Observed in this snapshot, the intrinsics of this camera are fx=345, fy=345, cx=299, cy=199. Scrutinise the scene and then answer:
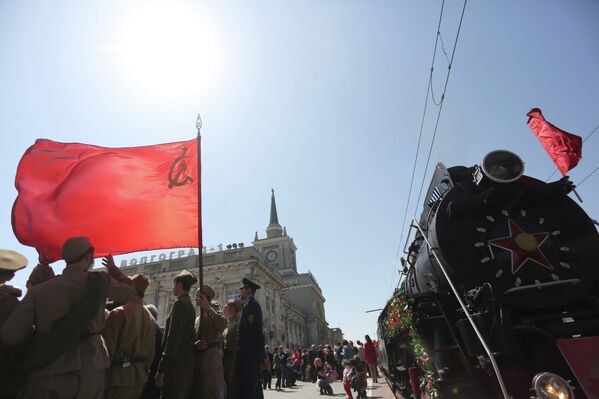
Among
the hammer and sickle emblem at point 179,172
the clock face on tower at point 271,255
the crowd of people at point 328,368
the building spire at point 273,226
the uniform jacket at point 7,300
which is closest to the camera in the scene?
the uniform jacket at point 7,300

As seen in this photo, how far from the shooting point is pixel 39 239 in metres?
4.29

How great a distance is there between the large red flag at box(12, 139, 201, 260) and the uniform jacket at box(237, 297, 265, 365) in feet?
4.18

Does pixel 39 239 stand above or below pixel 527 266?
above

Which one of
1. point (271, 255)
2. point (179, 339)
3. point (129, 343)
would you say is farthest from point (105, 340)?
point (271, 255)

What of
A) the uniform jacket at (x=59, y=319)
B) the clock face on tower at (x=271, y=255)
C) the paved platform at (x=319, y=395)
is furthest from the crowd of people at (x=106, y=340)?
the clock face on tower at (x=271, y=255)

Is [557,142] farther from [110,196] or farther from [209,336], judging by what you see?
[110,196]

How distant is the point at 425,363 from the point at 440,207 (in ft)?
6.61

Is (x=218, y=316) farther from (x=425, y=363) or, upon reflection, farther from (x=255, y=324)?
(x=425, y=363)

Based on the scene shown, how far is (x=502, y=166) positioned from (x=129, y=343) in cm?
442

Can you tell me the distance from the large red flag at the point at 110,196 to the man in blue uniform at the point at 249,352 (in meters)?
1.30

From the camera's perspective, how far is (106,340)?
3428mm

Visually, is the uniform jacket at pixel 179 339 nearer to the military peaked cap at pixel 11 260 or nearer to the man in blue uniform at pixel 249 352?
the man in blue uniform at pixel 249 352

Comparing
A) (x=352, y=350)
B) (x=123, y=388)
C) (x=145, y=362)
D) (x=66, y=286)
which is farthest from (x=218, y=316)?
(x=352, y=350)

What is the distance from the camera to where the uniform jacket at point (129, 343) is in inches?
132
